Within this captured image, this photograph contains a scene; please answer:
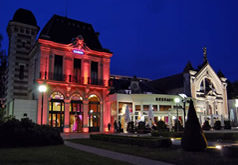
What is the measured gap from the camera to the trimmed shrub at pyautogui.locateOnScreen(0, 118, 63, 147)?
1444cm

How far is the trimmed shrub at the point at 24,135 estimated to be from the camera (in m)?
14.4

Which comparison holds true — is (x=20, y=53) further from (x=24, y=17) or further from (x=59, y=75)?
(x=59, y=75)

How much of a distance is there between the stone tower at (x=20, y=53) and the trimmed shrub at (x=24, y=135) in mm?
19520

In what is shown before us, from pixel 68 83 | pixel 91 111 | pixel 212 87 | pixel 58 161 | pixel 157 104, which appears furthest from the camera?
pixel 212 87

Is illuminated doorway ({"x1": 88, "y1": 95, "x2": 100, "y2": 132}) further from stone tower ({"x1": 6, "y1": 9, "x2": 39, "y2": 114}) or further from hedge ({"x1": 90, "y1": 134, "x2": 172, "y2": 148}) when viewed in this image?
hedge ({"x1": 90, "y1": 134, "x2": 172, "y2": 148})

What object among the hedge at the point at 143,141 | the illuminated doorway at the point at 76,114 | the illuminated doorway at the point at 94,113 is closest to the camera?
the hedge at the point at 143,141

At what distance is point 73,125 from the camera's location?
32844 mm

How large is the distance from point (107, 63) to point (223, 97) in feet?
83.9

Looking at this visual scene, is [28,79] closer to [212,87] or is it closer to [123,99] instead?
[123,99]

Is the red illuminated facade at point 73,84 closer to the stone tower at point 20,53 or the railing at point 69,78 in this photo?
the railing at point 69,78

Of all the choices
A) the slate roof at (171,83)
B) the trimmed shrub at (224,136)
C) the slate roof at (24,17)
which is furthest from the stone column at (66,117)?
the slate roof at (171,83)

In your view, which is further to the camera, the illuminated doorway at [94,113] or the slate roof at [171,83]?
the slate roof at [171,83]

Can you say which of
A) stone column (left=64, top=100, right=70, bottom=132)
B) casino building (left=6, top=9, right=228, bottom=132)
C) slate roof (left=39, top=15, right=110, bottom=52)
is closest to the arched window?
casino building (left=6, top=9, right=228, bottom=132)

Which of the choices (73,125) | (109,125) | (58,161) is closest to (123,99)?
(109,125)
